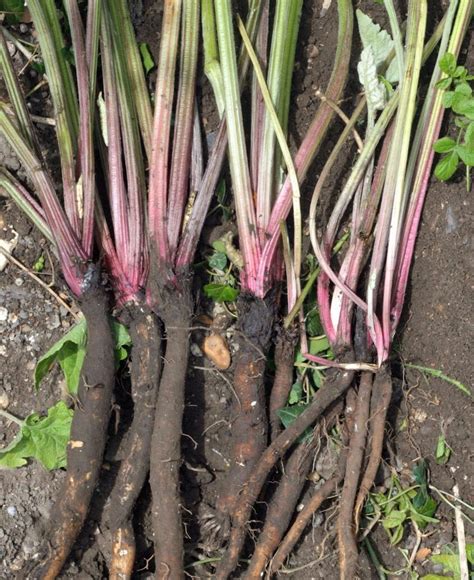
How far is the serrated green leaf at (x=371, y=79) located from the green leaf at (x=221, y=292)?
2.12 ft

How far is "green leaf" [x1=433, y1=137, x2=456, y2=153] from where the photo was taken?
1.92 m

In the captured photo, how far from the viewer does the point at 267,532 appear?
6.51ft

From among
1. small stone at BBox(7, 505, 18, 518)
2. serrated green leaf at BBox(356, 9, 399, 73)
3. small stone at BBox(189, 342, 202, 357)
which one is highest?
serrated green leaf at BBox(356, 9, 399, 73)

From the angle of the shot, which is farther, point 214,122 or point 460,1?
point 214,122

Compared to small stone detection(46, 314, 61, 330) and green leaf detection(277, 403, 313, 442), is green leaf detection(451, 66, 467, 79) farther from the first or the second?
small stone detection(46, 314, 61, 330)

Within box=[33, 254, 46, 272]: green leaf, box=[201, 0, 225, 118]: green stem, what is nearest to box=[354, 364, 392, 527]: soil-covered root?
box=[201, 0, 225, 118]: green stem

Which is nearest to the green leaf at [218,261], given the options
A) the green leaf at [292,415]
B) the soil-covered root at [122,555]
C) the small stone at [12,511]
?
the green leaf at [292,415]

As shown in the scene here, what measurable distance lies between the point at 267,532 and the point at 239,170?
100cm

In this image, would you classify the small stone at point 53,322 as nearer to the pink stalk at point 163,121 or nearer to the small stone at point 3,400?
the small stone at point 3,400

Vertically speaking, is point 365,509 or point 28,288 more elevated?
point 28,288

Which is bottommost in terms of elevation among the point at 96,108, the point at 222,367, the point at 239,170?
the point at 222,367

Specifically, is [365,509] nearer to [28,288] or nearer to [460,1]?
[28,288]

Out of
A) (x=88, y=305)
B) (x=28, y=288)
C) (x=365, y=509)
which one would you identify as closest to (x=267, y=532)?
(x=365, y=509)

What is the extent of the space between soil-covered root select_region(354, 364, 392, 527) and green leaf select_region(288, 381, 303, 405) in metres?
0.21
